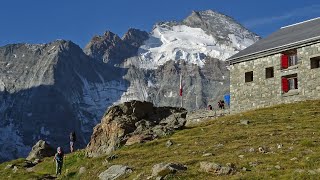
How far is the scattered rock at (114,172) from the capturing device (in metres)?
31.3

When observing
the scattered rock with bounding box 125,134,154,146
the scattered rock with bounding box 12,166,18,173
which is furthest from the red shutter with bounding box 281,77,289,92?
the scattered rock with bounding box 12,166,18,173

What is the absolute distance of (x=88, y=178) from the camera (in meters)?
34.0

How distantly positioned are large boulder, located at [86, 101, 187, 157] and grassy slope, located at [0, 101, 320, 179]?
1548 millimetres

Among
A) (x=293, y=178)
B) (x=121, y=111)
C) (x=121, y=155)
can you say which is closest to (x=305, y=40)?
(x=121, y=111)

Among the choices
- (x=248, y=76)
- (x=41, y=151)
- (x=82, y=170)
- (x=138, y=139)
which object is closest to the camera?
(x=82, y=170)

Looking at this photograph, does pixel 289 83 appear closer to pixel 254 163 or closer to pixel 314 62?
pixel 314 62

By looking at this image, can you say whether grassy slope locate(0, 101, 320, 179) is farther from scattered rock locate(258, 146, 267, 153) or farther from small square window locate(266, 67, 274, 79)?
small square window locate(266, 67, 274, 79)

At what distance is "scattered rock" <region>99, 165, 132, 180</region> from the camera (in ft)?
103

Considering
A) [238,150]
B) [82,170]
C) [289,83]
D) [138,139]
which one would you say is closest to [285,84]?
[289,83]

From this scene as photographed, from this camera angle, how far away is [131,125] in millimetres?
46750

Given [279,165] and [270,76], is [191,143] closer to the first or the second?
[279,165]

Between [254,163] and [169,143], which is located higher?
[169,143]

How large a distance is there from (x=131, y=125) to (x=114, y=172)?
48.8ft

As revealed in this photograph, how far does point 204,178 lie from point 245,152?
18.9 feet
